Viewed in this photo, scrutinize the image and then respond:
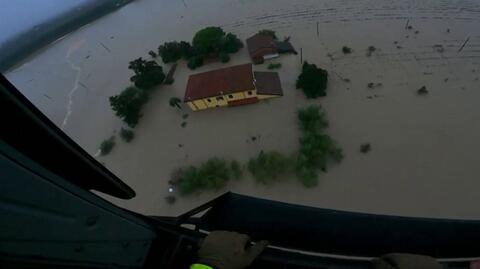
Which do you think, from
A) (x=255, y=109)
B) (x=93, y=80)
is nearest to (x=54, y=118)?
(x=93, y=80)

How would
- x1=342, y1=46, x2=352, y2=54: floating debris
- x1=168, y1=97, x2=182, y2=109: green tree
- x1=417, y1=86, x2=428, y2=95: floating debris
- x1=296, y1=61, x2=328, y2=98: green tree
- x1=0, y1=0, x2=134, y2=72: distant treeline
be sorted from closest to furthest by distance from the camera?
x1=417, y1=86, x2=428, y2=95: floating debris
x1=296, y1=61, x2=328, y2=98: green tree
x1=168, y1=97, x2=182, y2=109: green tree
x1=342, y1=46, x2=352, y2=54: floating debris
x1=0, y1=0, x2=134, y2=72: distant treeline

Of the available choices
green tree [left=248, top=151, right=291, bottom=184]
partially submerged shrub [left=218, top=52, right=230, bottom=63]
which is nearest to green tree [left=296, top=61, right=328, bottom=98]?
green tree [left=248, top=151, right=291, bottom=184]

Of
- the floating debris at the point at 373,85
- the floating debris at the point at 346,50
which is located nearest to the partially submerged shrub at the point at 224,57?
the floating debris at the point at 346,50

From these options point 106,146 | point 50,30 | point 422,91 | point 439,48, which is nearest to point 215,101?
point 106,146

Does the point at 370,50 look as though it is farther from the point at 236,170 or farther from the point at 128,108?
the point at 128,108

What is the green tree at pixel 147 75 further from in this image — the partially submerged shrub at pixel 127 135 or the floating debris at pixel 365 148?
the floating debris at pixel 365 148

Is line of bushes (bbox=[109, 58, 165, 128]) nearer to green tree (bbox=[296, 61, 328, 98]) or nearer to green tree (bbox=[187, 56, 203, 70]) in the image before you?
green tree (bbox=[187, 56, 203, 70])
